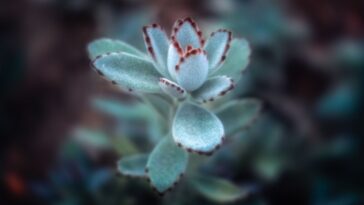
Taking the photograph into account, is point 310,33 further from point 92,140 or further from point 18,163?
point 18,163

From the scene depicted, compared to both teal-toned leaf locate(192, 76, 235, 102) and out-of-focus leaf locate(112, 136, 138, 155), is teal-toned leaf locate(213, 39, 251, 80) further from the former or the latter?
out-of-focus leaf locate(112, 136, 138, 155)

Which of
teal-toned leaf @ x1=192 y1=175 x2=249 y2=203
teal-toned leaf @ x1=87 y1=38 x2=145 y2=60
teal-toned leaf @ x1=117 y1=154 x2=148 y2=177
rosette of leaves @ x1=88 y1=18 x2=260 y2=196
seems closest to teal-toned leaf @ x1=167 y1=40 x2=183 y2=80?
rosette of leaves @ x1=88 y1=18 x2=260 y2=196

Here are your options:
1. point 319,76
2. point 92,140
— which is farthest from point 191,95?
point 319,76

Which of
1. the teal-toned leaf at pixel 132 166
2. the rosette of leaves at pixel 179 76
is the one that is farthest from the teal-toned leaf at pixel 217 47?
the teal-toned leaf at pixel 132 166

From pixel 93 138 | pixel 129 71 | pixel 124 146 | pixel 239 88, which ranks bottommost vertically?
pixel 129 71

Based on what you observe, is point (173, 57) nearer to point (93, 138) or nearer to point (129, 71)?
point (129, 71)

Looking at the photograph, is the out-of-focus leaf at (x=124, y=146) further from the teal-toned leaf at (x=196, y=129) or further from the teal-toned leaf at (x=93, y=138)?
the teal-toned leaf at (x=196, y=129)

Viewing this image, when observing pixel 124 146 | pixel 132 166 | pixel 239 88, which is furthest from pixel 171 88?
pixel 239 88

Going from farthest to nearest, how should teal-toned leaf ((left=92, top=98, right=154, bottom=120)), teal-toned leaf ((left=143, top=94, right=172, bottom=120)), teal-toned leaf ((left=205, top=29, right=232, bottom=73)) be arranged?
teal-toned leaf ((left=92, top=98, right=154, bottom=120)), teal-toned leaf ((left=143, top=94, right=172, bottom=120)), teal-toned leaf ((left=205, top=29, right=232, bottom=73))

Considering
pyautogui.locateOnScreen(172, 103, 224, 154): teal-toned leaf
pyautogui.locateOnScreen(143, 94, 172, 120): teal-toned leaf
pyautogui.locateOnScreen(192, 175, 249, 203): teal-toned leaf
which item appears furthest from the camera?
pyautogui.locateOnScreen(192, 175, 249, 203): teal-toned leaf
